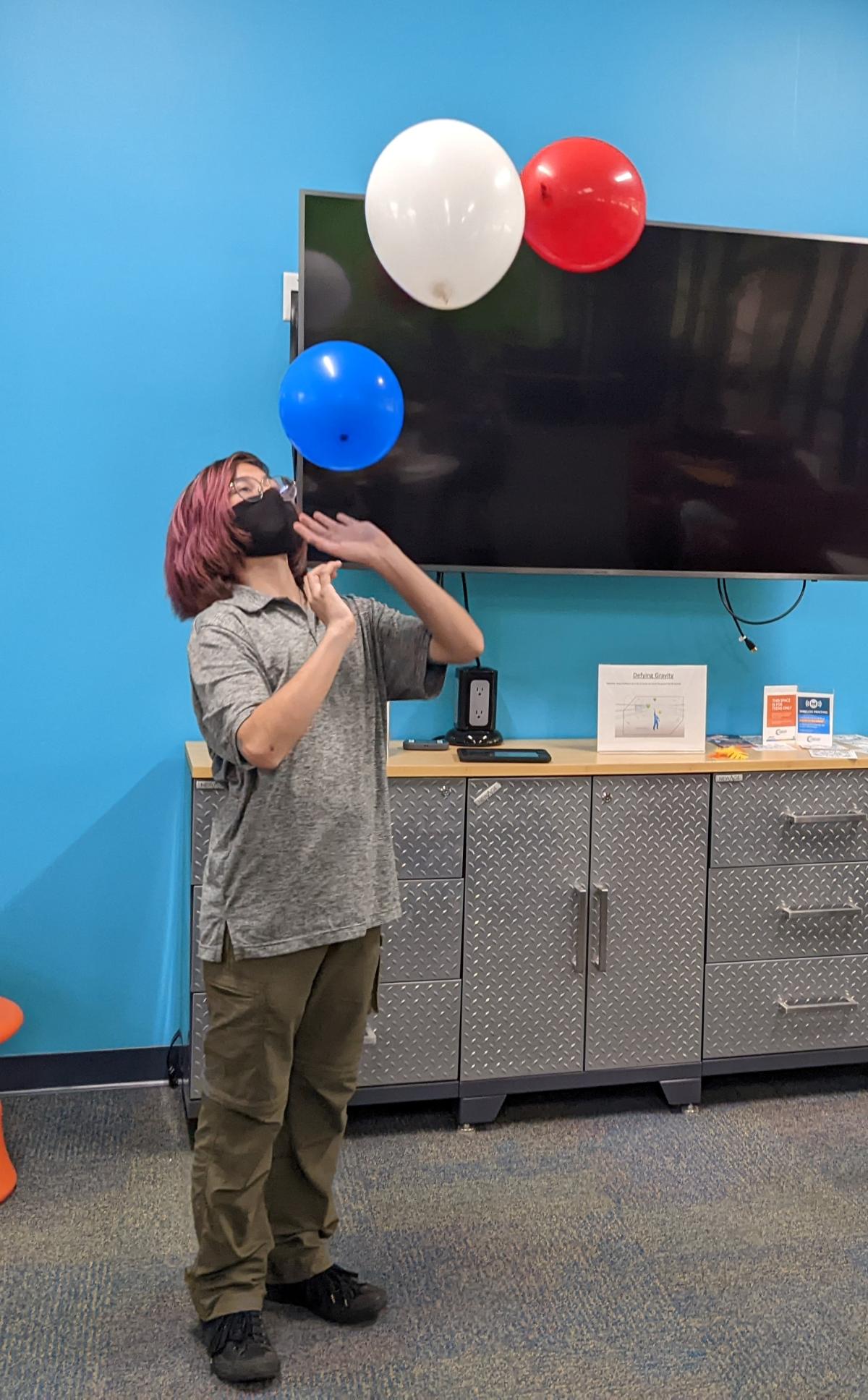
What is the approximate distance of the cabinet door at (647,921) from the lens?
2.75 m

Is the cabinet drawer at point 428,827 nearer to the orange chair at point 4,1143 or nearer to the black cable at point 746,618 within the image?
the orange chair at point 4,1143

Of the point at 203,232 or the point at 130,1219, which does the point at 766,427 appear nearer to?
the point at 203,232

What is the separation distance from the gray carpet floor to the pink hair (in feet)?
4.02

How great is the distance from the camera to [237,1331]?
72.5 inches

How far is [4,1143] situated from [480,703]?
1485mm

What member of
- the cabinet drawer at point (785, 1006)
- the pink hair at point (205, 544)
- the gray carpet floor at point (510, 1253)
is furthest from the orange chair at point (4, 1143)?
the cabinet drawer at point (785, 1006)

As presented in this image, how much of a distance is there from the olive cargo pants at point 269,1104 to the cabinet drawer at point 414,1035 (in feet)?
2.23

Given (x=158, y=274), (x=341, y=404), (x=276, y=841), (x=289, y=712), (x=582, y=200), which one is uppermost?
(x=158, y=274)

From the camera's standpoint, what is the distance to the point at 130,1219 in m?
2.27

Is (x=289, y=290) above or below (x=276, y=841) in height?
above

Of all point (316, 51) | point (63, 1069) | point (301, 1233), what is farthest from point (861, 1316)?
point (316, 51)

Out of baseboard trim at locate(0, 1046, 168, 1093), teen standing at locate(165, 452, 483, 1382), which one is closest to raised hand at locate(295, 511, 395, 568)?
teen standing at locate(165, 452, 483, 1382)

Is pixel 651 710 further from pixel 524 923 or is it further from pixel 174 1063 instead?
pixel 174 1063

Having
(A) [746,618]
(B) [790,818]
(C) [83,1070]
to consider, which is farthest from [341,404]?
(C) [83,1070]
